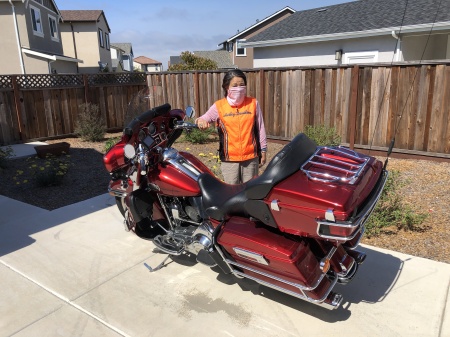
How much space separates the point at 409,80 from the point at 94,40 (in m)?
31.8

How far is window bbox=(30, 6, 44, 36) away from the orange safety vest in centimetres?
1990

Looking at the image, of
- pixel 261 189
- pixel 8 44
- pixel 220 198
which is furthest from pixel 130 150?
pixel 8 44

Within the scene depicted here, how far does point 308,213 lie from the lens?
218 centimetres

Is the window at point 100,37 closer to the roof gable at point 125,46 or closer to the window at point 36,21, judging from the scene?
the window at point 36,21

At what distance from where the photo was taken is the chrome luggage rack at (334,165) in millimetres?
2279

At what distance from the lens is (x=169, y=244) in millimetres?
3312

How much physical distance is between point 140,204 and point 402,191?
3.76 metres

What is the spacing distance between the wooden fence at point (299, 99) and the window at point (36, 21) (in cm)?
1187

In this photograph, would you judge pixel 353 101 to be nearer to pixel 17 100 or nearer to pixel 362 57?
pixel 362 57

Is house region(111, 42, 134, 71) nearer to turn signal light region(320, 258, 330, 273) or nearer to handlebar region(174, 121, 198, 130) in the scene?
handlebar region(174, 121, 198, 130)

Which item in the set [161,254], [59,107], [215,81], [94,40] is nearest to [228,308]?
[161,254]

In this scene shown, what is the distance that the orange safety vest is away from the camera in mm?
3543

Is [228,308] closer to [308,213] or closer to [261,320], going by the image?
[261,320]

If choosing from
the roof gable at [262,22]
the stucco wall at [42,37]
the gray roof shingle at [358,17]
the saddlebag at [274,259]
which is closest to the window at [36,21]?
the stucco wall at [42,37]
